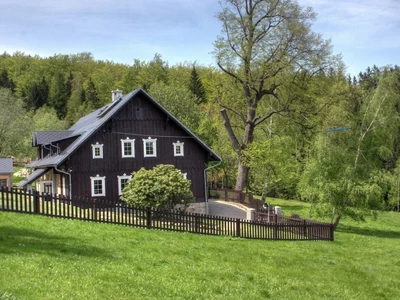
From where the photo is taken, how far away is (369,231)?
1201 inches

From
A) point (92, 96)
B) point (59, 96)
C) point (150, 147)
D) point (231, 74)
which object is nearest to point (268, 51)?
point (231, 74)

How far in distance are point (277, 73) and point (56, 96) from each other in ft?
295

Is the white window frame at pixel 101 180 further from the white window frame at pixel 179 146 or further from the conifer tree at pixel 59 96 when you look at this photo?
the conifer tree at pixel 59 96

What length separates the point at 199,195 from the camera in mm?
32469

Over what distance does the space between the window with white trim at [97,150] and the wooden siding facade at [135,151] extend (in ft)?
0.60

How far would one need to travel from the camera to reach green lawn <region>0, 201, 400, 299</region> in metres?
9.28

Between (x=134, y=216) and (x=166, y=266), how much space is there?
750cm

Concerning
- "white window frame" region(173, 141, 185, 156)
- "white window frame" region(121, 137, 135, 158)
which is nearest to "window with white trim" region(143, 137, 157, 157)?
"white window frame" region(121, 137, 135, 158)

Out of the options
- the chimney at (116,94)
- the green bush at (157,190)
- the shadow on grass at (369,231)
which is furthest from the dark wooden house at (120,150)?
the shadow on grass at (369,231)

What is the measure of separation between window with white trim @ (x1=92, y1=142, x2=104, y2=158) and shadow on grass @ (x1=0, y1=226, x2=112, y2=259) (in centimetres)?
1533

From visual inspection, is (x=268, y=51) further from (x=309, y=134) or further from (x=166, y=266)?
(x=166, y=266)

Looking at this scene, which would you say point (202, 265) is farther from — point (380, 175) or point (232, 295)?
point (380, 175)

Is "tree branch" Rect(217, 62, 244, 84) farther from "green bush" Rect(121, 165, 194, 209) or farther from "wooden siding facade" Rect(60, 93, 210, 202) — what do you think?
"green bush" Rect(121, 165, 194, 209)

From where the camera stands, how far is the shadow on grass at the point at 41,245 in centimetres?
1154
